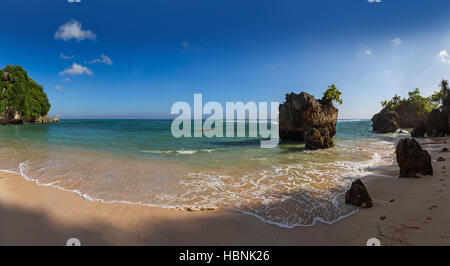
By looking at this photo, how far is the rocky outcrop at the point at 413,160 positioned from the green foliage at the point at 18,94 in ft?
293

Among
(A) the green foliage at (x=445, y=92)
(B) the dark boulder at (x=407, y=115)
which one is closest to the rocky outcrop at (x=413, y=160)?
(A) the green foliage at (x=445, y=92)

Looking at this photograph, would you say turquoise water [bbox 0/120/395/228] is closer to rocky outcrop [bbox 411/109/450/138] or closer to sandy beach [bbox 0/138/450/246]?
sandy beach [bbox 0/138/450/246]

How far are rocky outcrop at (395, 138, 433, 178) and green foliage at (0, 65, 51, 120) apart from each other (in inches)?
3514

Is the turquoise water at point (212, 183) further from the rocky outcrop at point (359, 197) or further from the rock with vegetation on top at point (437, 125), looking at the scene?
the rock with vegetation on top at point (437, 125)

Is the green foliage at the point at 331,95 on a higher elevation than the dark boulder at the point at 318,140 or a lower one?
higher

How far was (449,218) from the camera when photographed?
4.15 meters

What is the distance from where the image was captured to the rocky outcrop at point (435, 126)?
75.2 ft

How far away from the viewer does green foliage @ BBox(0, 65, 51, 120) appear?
2269 inches

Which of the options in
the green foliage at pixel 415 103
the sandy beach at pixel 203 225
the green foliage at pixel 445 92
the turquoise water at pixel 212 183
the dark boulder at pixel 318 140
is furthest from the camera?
the green foliage at pixel 415 103

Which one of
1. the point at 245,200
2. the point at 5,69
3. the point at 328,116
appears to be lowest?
the point at 245,200
